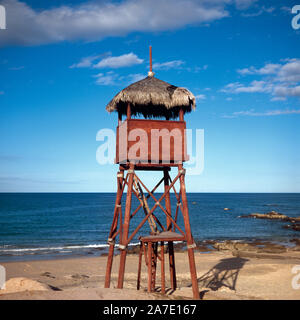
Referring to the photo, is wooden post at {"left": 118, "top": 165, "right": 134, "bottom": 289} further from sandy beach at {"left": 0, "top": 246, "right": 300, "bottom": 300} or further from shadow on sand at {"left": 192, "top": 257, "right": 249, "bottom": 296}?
shadow on sand at {"left": 192, "top": 257, "right": 249, "bottom": 296}

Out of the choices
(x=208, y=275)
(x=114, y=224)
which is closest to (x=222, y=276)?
(x=208, y=275)

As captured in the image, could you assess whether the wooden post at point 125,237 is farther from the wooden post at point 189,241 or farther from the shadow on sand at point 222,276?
the shadow on sand at point 222,276

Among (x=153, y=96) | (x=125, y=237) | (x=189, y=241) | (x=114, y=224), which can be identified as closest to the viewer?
(x=125, y=237)

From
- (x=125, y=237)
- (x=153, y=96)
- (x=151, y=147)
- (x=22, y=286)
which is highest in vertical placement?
(x=153, y=96)

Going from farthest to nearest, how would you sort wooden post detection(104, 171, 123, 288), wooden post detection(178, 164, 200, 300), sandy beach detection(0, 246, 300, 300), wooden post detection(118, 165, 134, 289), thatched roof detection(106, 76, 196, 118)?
sandy beach detection(0, 246, 300, 300), wooden post detection(104, 171, 123, 288), thatched roof detection(106, 76, 196, 118), wooden post detection(178, 164, 200, 300), wooden post detection(118, 165, 134, 289)

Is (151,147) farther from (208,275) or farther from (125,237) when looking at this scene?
(208,275)

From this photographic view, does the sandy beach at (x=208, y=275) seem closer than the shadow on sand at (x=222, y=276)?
Yes

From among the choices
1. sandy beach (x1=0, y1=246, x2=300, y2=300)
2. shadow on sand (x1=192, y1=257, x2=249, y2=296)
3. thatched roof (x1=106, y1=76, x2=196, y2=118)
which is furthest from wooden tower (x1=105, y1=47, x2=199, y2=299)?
shadow on sand (x1=192, y1=257, x2=249, y2=296)

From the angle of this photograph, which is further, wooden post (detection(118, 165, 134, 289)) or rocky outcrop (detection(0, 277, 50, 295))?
rocky outcrop (detection(0, 277, 50, 295))

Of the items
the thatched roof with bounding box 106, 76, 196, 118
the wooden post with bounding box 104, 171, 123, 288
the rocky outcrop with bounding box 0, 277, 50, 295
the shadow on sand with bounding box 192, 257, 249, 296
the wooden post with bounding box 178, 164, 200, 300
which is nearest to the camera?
the wooden post with bounding box 178, 164, 200, 300

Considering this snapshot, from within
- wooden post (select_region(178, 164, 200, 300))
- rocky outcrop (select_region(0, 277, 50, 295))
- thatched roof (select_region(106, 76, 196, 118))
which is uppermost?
thatched roof (select_region(106, 76, 196, 118))

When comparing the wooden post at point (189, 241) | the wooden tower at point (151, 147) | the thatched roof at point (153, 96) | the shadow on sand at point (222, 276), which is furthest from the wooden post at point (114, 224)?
the shadow on sand at point (222, 276)
